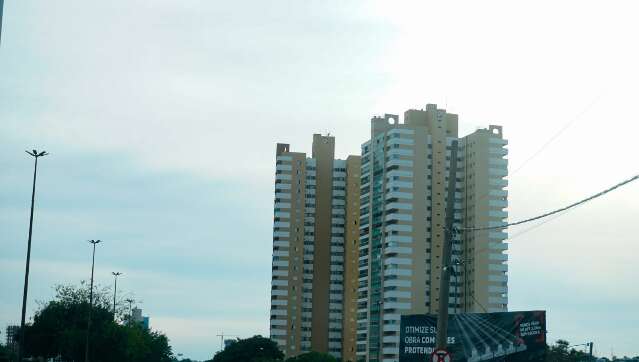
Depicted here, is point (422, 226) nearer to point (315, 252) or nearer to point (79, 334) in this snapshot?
point (315, 252)

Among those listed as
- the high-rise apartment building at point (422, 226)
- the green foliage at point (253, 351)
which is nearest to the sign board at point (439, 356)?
the high-rise apartment building at point (422, 226)

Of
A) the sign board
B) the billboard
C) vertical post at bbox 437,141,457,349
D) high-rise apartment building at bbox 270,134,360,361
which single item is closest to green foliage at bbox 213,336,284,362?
high-rise apartment building at bbox 270,134,360,361

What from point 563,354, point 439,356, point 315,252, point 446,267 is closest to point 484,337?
point 446,267

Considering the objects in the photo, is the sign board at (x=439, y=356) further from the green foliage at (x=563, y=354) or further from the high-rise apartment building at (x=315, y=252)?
the high-rise apartment building at (x=315, y=252)

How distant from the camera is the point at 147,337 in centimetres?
13050

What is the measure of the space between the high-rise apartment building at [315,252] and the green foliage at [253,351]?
50.8 ft

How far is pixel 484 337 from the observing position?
6494 centimetres

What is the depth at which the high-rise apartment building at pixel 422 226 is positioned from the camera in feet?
483

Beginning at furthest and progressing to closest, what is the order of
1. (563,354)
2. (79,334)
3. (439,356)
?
(563,354) → (79,334) → (439,356)

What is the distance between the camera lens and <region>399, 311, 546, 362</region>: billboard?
62688mm

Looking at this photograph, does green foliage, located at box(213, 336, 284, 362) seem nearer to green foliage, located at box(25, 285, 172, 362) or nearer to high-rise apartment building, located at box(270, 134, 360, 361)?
high-rise apartment building, located at box(270, 134, 360, 361)

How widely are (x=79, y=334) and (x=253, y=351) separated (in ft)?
174

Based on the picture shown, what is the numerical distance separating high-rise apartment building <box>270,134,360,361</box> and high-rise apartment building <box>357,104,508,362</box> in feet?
35.3

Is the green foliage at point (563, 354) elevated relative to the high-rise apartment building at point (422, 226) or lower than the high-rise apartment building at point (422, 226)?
lower
